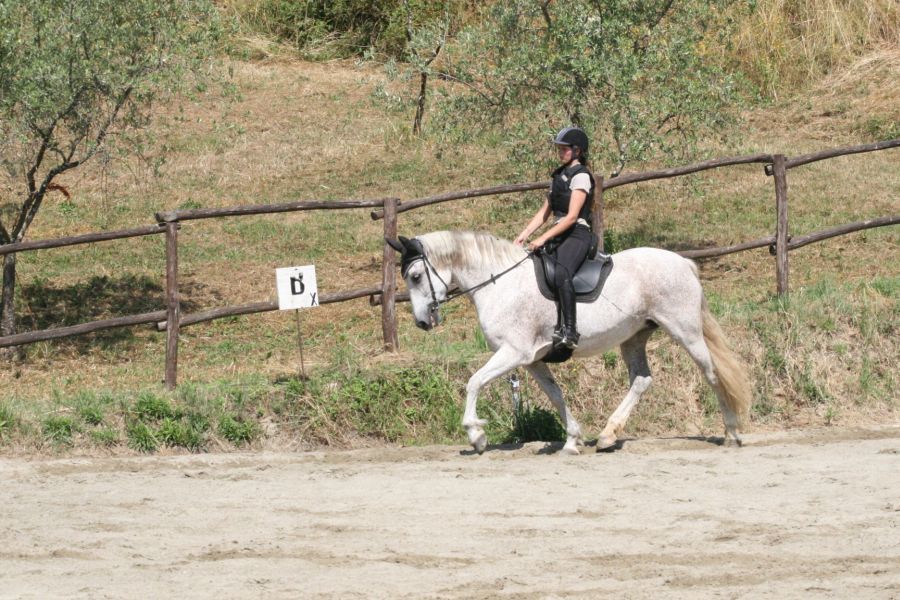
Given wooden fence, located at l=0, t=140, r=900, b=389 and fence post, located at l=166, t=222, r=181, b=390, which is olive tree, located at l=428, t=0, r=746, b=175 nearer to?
wooden fence, located at l=0, t=140, r=900, b=389

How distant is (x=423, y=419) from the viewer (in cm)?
1077

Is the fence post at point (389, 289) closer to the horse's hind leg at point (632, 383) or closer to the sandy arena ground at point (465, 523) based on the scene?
the sandy arena ground at point (465, 523)

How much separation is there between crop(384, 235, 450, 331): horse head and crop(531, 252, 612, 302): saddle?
0.81 metres

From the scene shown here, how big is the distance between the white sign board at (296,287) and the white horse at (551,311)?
1842 millimetres

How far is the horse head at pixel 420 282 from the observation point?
9328mm

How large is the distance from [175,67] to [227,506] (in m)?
9.44

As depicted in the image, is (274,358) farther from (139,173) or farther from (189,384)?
(139,173)

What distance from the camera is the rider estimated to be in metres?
9.38

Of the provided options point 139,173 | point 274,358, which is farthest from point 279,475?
point 139,173

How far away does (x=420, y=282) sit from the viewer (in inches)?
369

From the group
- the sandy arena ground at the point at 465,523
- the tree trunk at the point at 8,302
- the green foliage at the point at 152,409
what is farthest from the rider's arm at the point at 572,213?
the tree trunk at the point at 8,302

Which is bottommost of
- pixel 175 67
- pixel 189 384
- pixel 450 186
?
pixel 189 384

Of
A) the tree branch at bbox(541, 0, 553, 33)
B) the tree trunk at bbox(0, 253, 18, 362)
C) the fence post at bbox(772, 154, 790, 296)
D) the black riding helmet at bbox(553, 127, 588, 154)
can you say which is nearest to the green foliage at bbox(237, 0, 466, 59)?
the tree branch at bbox(541, 0, 553, 33)

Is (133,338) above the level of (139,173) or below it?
below
